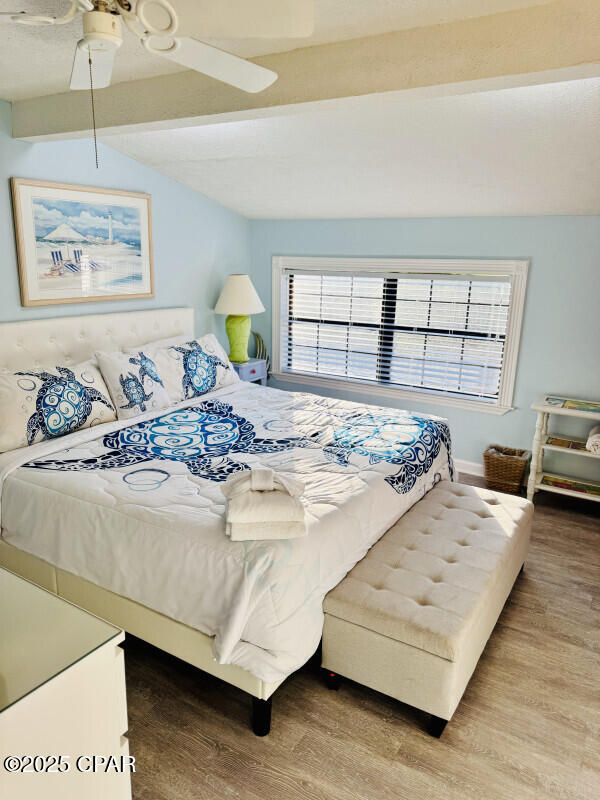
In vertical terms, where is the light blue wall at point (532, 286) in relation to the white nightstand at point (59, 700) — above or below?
above

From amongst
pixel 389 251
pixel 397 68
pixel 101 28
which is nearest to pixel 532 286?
pixel 389 251

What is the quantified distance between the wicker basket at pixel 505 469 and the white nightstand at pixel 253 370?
1941mm

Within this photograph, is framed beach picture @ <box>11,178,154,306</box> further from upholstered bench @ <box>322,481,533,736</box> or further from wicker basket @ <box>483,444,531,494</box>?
wicker basket @ <box>483,444,531,494</box>

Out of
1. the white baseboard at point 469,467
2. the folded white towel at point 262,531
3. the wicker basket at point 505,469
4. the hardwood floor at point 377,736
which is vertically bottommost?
the hardwood floor at point 377,736

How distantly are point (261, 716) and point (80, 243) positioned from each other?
292cm

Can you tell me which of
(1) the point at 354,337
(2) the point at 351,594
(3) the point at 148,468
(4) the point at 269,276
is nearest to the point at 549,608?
(2) the point at 351,594

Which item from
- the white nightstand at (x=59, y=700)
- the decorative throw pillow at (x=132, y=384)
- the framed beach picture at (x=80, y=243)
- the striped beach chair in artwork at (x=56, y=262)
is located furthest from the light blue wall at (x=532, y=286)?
the white nightstand at (x=59, y=700)

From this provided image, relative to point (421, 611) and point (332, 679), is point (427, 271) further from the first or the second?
point (332, 679)

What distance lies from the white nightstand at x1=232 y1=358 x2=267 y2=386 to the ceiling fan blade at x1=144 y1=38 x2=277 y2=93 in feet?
9.13

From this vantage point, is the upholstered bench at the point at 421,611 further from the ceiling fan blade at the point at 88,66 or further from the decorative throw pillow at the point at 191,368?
the ceiling fan blade at the point at 88,66

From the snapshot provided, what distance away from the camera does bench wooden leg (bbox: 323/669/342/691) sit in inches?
85.8

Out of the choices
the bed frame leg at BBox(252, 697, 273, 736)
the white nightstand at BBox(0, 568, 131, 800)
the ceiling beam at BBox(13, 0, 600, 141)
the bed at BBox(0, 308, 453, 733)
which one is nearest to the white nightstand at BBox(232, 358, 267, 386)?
the bed at BBox(0, 308, 453, 733)

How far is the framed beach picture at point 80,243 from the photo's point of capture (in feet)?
10.8

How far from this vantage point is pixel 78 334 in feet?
11.8
